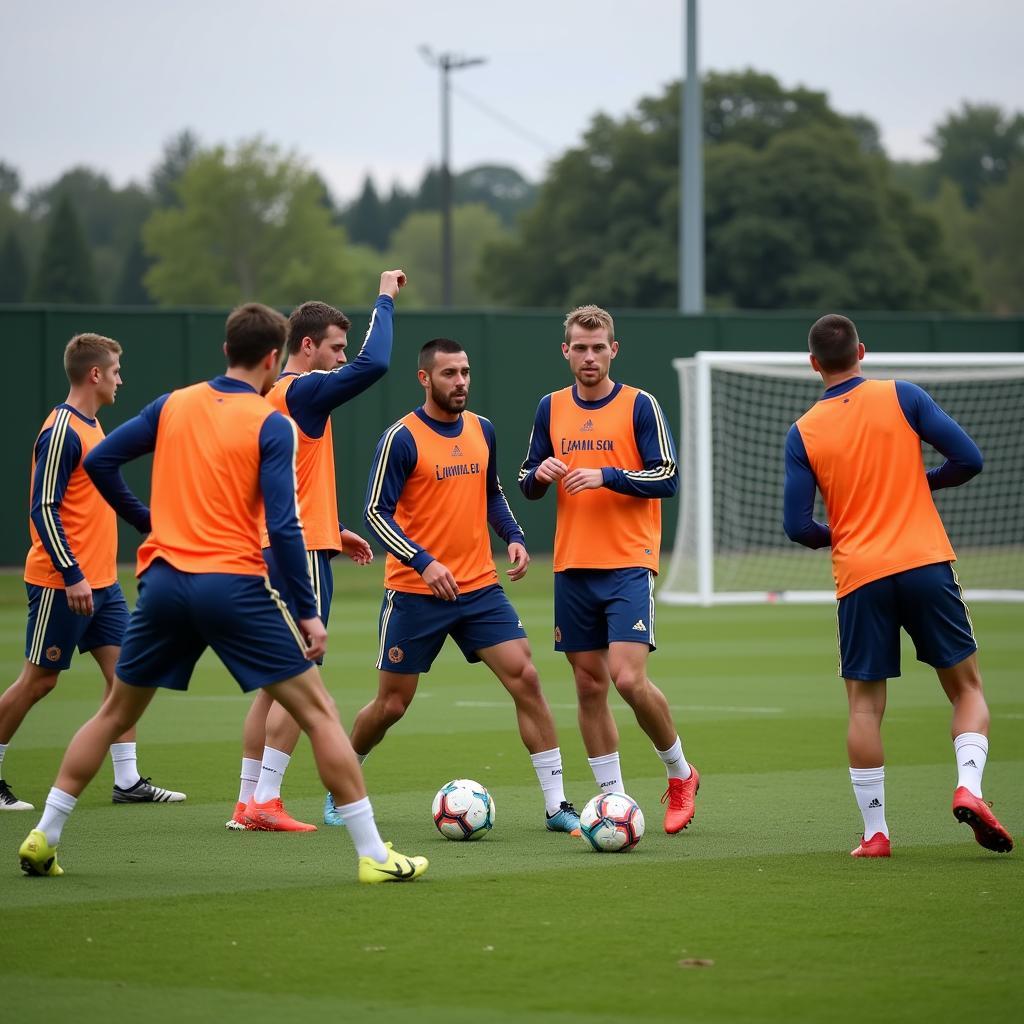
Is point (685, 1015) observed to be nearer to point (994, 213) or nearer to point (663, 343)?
point (663, 343)

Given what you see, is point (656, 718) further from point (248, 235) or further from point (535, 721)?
point (248, 235)

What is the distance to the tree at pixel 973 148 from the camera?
4921 inches

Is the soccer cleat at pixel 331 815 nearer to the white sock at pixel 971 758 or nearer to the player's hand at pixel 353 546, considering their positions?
the player's hand at pixel 353 546

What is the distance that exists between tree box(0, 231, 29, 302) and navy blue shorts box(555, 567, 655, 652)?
100 m

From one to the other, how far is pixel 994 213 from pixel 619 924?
361 ft

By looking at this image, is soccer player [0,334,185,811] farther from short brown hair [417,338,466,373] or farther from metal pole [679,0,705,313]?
metal pole [679,0,705,313]

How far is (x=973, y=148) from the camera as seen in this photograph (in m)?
126

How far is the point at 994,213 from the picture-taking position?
110625 mm

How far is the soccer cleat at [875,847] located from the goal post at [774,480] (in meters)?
16.6

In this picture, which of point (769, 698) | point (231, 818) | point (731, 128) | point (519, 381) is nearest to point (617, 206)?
point (731, 128)

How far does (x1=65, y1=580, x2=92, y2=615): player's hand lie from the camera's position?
8.68 metres

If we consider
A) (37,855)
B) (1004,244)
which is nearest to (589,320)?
(37,855)

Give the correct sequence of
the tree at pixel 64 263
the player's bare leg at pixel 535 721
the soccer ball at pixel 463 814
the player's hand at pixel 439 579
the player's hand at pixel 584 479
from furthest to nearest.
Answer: the tree at pixel 64 263
the player's bare leg at pixel 535 721
the player's hand at pixel 584 479
the soccer ball at pixel 463 814
the player's hand at pixel 439 579

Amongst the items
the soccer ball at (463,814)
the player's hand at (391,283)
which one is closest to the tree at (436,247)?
the player's hand at (391,283)
